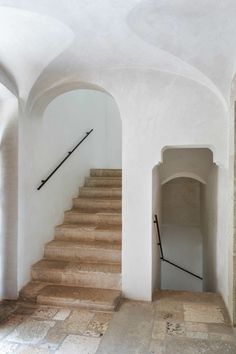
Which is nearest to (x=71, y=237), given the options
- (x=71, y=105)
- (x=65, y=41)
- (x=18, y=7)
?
(x=71, y=105)

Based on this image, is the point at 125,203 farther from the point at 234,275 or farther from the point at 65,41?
the point at 65,41

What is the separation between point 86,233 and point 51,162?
1031 mm

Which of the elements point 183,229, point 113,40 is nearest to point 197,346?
point 113,40

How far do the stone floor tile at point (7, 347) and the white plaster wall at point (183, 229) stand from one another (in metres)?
3.79

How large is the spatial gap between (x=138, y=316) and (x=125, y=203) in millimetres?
1090

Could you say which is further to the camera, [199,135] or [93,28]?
[199,135]

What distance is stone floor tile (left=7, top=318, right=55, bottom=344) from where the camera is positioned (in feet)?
7.50

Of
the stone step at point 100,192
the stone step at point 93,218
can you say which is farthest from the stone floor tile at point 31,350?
the stone step at point 100,192

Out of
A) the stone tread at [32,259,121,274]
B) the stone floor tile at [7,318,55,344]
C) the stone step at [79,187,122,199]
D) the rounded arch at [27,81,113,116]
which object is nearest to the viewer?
the stone floor tile at [7,318,55,344]

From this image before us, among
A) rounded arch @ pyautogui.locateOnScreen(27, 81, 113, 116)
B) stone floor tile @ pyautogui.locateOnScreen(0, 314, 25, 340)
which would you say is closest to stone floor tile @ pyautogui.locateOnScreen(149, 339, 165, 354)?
stone floor tile @ pyautogui.locateOnScreen(0, 314, 25, 340)

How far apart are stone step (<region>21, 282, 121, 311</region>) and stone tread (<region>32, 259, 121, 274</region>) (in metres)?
0.19

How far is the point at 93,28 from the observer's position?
2145 millimetres

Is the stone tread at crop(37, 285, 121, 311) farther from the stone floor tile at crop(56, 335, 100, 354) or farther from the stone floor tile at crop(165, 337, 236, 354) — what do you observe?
the stone floor tile at crop(165, 337, 236, 354)

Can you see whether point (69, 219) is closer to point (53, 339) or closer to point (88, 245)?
point (88, 245)
